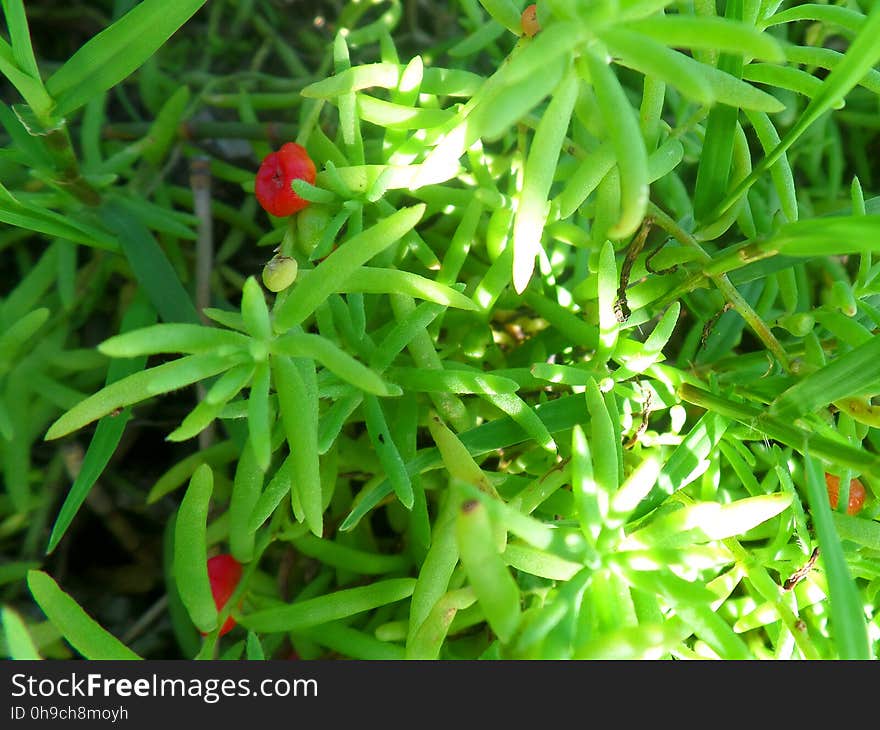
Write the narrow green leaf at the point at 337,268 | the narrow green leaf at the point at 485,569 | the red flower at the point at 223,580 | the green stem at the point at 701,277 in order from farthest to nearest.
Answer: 1. the red flower at the point at 223,580
2. the green stem at the point at 701,277
3. the narrow green leaf at the point at 337,268
4. the narrow green leaf at the point at 485,569

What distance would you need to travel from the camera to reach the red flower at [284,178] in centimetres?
73

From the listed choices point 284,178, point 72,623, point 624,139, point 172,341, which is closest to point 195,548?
point 72,623

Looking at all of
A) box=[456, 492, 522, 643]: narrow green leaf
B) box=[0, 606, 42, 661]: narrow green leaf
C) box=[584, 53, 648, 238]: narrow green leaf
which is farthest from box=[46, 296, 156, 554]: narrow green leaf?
box=[584, 53, 648, 238]: narrow green leaf

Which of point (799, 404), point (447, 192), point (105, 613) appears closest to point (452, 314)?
point (447, 192)

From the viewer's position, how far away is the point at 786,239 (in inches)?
21.8

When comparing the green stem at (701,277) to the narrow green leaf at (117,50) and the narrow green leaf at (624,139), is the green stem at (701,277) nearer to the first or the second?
the narrow green leaf at (624,139)

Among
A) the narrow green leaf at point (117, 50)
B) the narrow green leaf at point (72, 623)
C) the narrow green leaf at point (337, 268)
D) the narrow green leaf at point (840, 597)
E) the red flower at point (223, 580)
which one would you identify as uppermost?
the narrow green leaf at point (117, 50)

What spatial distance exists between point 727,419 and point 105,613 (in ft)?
2.61

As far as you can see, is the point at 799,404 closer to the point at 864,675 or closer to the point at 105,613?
the point at 864,675

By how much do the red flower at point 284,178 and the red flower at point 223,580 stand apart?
353 millimetres

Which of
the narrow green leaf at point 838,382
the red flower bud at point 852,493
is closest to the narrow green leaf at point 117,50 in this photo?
the narrow green leaf at point 838,382

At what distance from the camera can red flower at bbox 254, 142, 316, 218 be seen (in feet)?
2.40

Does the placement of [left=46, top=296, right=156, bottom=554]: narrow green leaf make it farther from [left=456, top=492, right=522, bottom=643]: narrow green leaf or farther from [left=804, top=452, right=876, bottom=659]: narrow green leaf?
[left=804, top=452, right=876, bottom=659]: narrow green leaf

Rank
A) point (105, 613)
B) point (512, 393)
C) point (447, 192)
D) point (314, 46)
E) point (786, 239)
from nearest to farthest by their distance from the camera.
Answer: point (786, 239)
point (512, 393)
point (447, 192)
point (105, 613)
point (314, 46)
